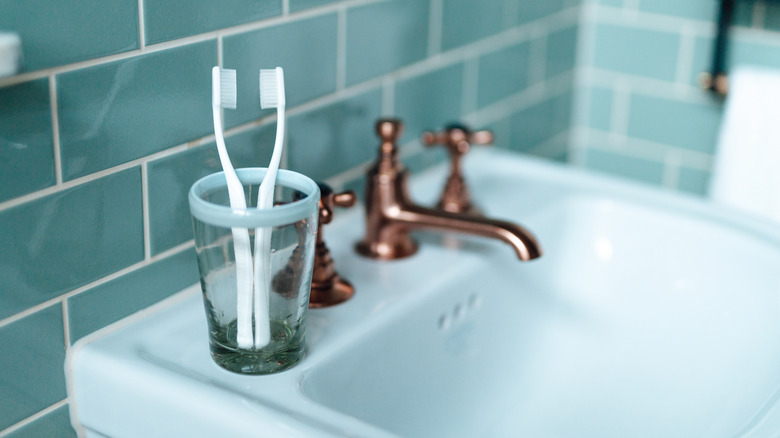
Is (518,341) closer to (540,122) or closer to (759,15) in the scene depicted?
(540,122)

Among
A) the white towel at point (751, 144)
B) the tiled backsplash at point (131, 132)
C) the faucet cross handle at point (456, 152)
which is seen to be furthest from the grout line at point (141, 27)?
the white towel at point (751, 144)

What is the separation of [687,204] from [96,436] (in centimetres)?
63

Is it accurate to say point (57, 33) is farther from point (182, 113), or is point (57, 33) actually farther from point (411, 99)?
point (411, 99)

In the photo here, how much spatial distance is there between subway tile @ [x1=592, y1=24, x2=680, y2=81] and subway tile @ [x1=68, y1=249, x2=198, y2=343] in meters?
0.75

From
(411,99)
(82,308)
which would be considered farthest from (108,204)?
(411,99)

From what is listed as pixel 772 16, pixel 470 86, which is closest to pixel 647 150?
pixel 772 16

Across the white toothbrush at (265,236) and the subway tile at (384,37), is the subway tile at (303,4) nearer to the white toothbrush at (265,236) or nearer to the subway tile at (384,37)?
the subway tile at (384,37)

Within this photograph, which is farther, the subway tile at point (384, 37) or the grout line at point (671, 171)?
the grout line at point (671, 171)

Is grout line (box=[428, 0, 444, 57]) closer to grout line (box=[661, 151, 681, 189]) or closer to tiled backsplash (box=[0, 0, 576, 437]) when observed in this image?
tiled backsplash (box=[0, 0, 576, 437])

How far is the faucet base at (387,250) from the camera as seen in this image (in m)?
0.83

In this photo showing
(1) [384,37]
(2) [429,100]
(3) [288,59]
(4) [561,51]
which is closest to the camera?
(3) [288,59]

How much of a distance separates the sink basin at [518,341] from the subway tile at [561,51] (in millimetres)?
223

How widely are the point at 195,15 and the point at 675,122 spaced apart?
79 cm

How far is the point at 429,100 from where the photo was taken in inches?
39.6
